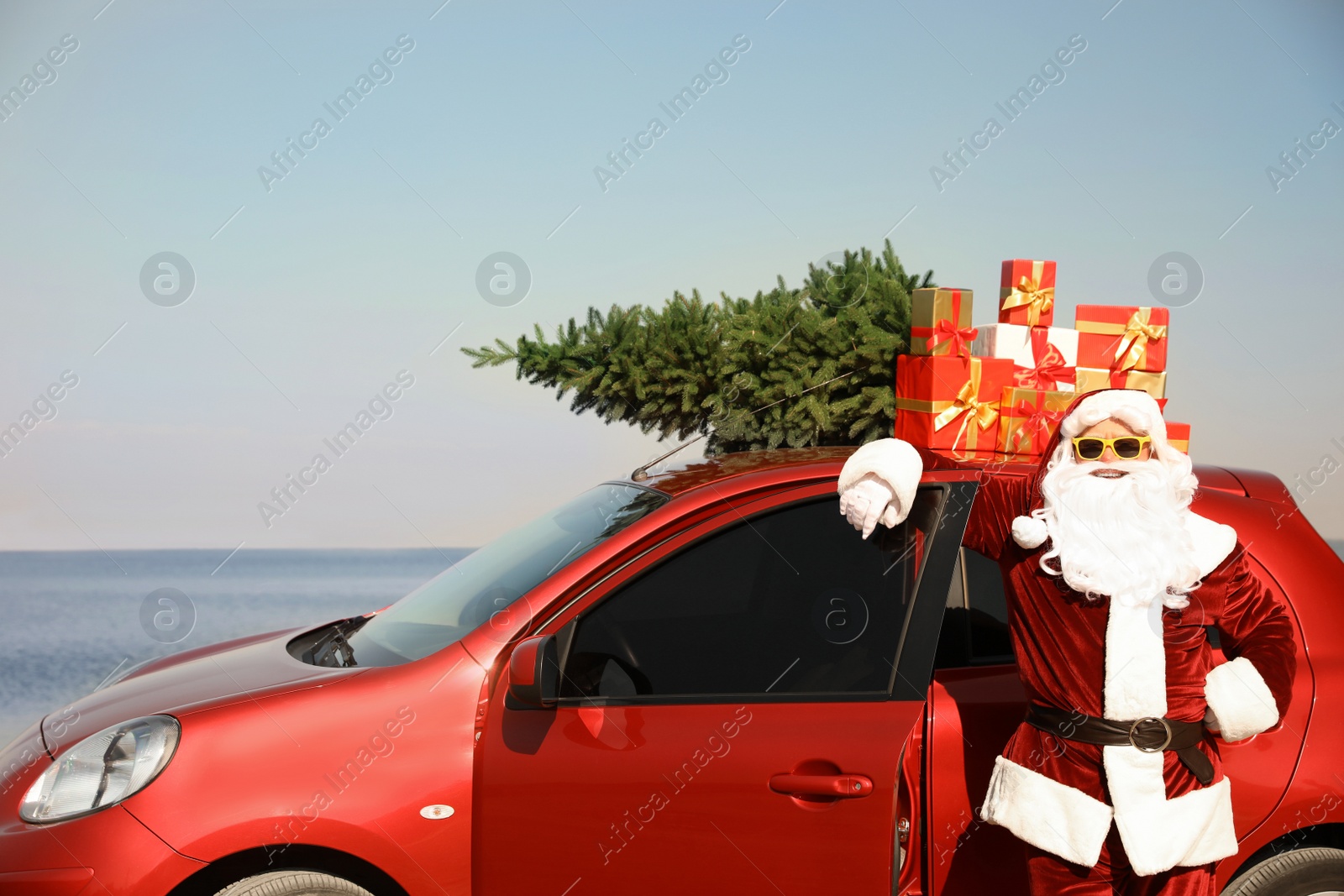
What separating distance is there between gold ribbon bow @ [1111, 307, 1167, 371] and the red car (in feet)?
1.77

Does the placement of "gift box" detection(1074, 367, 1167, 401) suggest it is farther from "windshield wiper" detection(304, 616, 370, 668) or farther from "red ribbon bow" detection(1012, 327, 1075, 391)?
"windshield wiper" detection(304, 616, 370, 668)

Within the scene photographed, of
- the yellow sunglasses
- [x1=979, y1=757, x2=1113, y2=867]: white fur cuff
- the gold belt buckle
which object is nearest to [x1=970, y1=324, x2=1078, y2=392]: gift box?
the yellow sunglasses

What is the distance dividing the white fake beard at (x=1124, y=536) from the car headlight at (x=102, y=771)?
2.12m

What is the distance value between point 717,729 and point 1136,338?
175 cm

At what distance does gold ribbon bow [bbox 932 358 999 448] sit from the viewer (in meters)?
2.76

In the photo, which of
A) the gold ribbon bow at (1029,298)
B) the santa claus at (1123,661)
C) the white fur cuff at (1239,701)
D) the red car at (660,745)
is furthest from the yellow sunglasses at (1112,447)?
the gold ribbon bow at (1029,298)

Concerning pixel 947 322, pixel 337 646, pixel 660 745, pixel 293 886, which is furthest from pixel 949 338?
pixel 293 886

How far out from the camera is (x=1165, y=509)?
216 centimetres

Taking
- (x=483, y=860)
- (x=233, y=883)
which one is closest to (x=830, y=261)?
(x=483, y=860)

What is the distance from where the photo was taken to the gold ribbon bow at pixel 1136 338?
2824mm

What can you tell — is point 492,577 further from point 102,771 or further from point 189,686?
point 102,771

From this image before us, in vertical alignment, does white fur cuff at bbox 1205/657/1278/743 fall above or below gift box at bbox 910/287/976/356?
below

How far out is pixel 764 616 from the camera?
99.4 inches

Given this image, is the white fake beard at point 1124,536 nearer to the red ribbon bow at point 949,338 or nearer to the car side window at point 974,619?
the car side window at point 974,619
